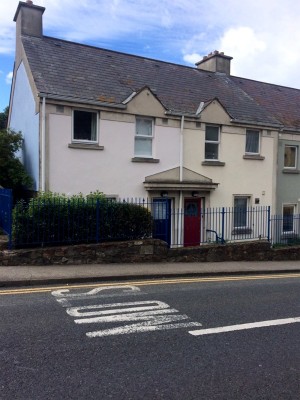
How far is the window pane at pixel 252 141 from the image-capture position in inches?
676

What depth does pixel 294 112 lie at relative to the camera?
66.8ft

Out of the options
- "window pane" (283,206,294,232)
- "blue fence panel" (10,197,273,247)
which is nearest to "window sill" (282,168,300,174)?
"window pane" (283,206,294,232)

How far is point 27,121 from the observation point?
14305mm

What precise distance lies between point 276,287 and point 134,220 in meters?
4.16

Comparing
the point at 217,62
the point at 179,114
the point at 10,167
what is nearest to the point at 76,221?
the point at 10,167

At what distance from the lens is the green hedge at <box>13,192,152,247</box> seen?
9.47 metres

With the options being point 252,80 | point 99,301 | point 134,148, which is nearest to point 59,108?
point 134,148

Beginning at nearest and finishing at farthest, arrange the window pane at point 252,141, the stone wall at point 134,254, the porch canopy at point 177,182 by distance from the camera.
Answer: the stone wall at point 134,254, the porch canopy at point 177,182, the window pane at point 252,141

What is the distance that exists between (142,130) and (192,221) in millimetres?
4166

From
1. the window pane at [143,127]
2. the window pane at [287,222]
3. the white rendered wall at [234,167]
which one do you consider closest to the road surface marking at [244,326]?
the window pane at [143,127]

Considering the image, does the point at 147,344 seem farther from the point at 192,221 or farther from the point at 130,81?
the point at 130,81

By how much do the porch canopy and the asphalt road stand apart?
7.20 meters

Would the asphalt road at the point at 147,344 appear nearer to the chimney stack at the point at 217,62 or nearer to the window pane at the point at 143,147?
the window pane at the point at 143,147

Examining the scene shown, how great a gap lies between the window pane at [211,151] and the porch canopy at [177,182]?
1070mm
